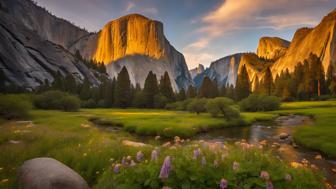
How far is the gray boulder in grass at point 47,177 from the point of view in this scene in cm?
577

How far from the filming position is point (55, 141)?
441 inches

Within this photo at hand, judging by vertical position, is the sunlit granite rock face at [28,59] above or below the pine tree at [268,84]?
above

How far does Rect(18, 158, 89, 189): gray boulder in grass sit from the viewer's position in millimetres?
5770

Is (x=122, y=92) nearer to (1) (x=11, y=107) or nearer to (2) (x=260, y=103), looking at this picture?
(1) (x=11, y=107)

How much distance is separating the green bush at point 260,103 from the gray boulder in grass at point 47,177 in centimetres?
6825

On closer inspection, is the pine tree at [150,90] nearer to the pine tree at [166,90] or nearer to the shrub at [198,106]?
the pine tree at [166,90]

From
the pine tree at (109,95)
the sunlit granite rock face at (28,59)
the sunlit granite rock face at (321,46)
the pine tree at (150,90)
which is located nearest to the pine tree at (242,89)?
the pine tree at (150,90)

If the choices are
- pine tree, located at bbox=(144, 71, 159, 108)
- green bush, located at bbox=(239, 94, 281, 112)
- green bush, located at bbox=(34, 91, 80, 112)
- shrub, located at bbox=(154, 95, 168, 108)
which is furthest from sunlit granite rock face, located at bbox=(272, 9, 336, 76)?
green bush, located at bbox=(34, 91, 80, 112)

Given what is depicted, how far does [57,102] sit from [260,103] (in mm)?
60731

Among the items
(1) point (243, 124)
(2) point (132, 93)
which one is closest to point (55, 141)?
(1) point (243, 124)

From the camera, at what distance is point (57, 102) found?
190ft

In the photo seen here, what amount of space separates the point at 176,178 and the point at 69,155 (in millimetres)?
6110

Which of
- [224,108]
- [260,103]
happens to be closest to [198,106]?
[224,108]

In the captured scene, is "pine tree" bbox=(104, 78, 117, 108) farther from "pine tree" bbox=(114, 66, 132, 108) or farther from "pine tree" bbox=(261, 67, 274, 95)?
"pine tree" bbox=(261, 67, 274, 95)
